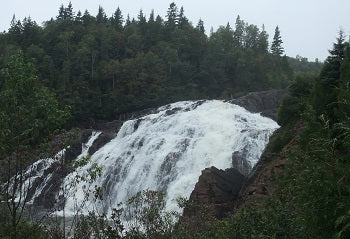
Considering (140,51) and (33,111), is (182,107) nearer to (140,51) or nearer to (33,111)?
(140,51)

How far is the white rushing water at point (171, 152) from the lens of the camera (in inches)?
1255

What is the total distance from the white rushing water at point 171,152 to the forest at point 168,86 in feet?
19.6

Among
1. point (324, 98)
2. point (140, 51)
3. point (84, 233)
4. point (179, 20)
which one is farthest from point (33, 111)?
point (179, 20)

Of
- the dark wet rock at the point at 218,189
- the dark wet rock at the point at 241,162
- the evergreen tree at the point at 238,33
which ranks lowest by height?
the dark wet rock at the point at 218,189

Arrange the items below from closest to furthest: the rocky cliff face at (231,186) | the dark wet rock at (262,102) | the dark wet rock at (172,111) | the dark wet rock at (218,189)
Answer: the rocky cliff face at (231,186)
the dark wet rock at (218,189)
the dark wet rock at (172,111)
the dark wet rock at (262,102)

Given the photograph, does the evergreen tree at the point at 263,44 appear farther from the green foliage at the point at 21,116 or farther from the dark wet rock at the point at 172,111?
the green foliage at the point at 21,116

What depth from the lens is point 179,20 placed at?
8819cm

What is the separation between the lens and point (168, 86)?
223 ft

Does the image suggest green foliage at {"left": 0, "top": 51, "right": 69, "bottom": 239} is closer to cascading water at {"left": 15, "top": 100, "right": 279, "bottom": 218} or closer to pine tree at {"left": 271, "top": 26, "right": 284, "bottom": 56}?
cascading water at {"left": 15, "top": 100, "right": 279, "bottom": 218}

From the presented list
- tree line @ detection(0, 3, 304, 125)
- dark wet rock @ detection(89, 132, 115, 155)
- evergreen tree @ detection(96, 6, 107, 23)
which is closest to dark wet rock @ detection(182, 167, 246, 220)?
dark wet rock @ detection(89, 132, 115, 155)

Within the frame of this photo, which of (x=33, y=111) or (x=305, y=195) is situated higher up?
(x=33, y=111)

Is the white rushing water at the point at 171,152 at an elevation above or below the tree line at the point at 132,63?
below

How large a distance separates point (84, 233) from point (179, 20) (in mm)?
80983

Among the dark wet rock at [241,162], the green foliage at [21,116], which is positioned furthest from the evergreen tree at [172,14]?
the green foliage at [21,116]
